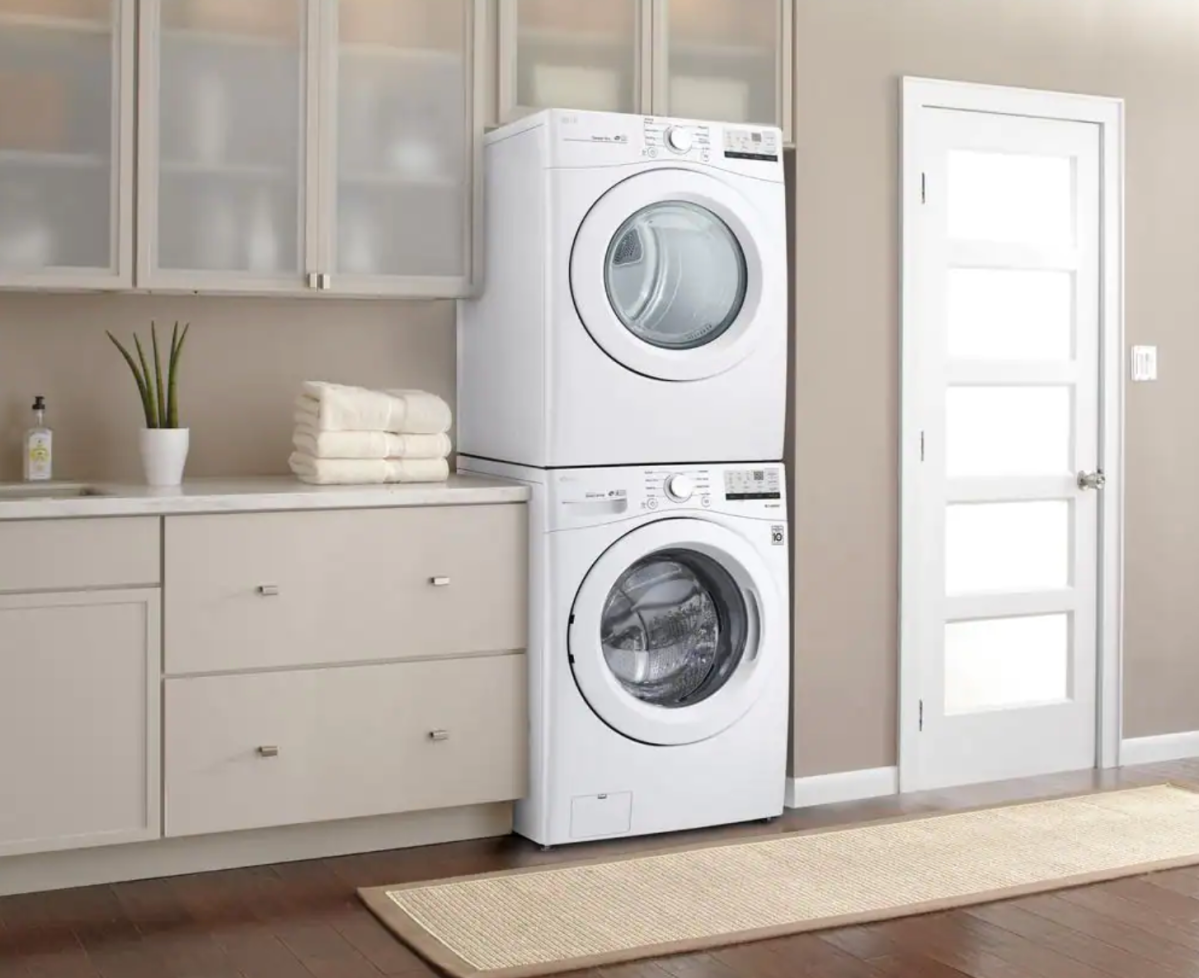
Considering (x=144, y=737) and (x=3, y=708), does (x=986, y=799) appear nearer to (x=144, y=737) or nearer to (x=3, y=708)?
(x=144, y=737)

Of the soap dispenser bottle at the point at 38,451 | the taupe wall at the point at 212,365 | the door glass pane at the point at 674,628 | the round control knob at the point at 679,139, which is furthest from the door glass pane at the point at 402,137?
the door glass pane at the point at 674,628

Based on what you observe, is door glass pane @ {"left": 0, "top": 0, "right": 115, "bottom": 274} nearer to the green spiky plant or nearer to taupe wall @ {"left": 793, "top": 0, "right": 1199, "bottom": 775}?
the green spiky plant

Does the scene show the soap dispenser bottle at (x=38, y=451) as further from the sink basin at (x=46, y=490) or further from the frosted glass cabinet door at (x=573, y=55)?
the frosted glass cabinet door at (x=573, y=55)

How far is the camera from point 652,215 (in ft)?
12.9

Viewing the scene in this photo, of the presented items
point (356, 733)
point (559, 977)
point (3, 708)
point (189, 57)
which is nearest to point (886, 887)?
point (559, 977)

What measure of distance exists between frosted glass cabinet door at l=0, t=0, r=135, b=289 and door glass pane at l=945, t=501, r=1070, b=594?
2.33 metres

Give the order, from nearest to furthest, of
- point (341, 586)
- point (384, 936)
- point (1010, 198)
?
point (384, 936) < point (341, 586) < point (1010, 198)

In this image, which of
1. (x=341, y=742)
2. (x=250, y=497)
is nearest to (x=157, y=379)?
(x=250, y=497)

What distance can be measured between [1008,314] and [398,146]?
70.5 inches

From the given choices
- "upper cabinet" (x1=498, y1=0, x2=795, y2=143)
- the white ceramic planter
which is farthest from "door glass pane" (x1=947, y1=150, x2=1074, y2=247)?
the white ceramic planter

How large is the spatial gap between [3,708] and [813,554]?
2.04 meters

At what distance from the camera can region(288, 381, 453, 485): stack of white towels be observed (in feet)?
12.5

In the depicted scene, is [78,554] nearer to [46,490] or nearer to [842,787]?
[46,490]

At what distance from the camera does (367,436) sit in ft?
12.6
